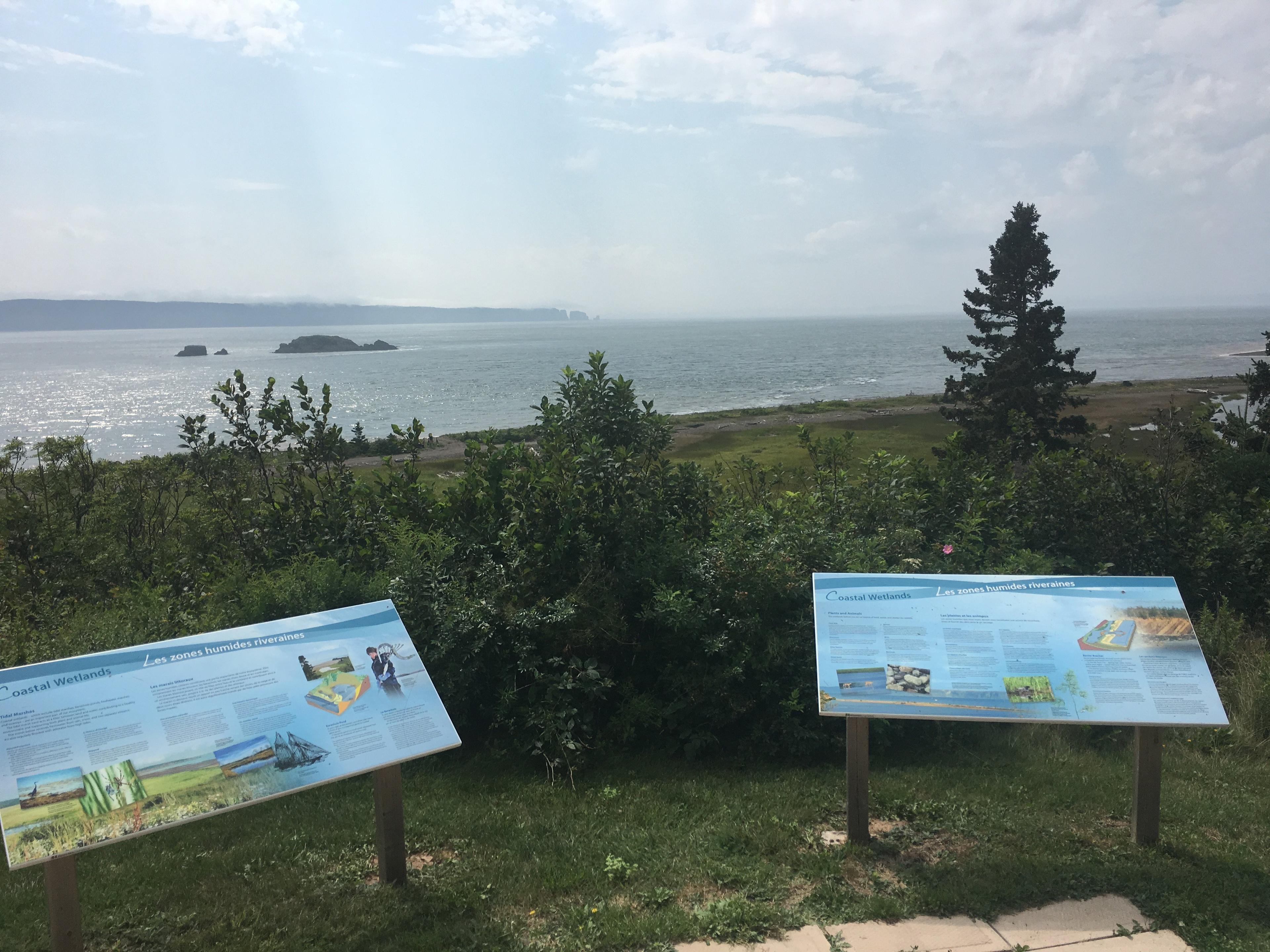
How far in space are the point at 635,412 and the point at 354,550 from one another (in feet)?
9.63

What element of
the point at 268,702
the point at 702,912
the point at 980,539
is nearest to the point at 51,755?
the point at 268,702

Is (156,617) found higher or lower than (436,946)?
higher

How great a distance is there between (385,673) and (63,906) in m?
1.65

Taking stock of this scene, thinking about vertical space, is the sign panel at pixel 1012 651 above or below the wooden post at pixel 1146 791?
above

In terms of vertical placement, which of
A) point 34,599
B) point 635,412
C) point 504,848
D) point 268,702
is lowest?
point 504,848

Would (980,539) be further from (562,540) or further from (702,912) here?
(702,912)

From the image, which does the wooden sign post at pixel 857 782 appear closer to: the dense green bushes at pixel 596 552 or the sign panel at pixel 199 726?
the dense green bushes at pixel 596 552

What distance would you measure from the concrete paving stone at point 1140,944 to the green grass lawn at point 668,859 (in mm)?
116

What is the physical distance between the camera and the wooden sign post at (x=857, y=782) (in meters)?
4.89

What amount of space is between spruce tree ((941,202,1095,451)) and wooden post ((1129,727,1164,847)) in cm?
2993

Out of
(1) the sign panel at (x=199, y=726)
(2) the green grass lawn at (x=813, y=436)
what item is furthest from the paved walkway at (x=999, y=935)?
(2) the green grass lawn at (x=813, y=436)

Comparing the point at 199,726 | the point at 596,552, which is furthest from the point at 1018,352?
the point at 199,726

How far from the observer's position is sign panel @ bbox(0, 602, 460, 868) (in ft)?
11.5

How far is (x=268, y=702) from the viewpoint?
412cm
